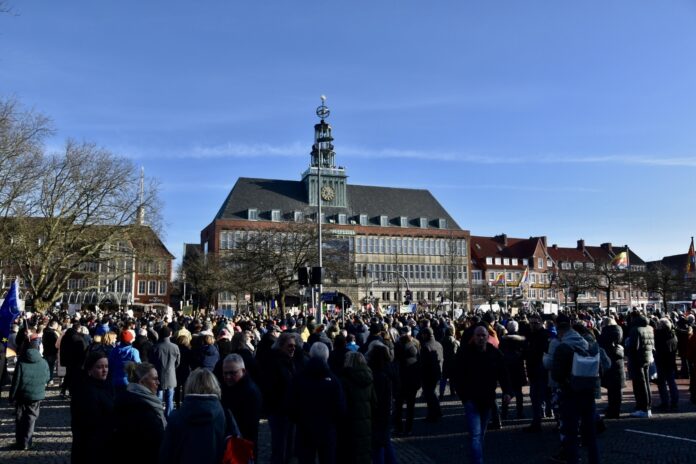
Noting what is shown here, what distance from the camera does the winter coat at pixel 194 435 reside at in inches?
172

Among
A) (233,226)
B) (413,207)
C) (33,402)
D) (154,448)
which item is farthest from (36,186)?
(413,207)

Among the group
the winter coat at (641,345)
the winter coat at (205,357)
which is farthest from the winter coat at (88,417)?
the winter coat at (641,345)

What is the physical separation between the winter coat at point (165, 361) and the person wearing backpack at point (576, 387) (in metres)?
6.87

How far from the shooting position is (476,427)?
297 inches

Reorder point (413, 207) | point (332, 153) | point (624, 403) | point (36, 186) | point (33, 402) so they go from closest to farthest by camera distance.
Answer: point (33, 402), point (624, 403), point (36, 186), point (332, 153), point (413, 207)

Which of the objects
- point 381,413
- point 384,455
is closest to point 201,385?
point 381,413

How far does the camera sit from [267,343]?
9.69 m

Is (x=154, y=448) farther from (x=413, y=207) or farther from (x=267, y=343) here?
(x=413, y=207)

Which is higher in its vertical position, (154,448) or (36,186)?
(36,186)

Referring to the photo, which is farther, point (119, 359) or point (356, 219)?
point (356, 219)

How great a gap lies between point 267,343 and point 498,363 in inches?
145

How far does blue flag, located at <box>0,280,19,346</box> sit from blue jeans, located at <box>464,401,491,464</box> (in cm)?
1108

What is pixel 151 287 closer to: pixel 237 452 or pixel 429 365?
pixel 429 365

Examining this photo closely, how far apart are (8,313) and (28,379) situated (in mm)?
6051
